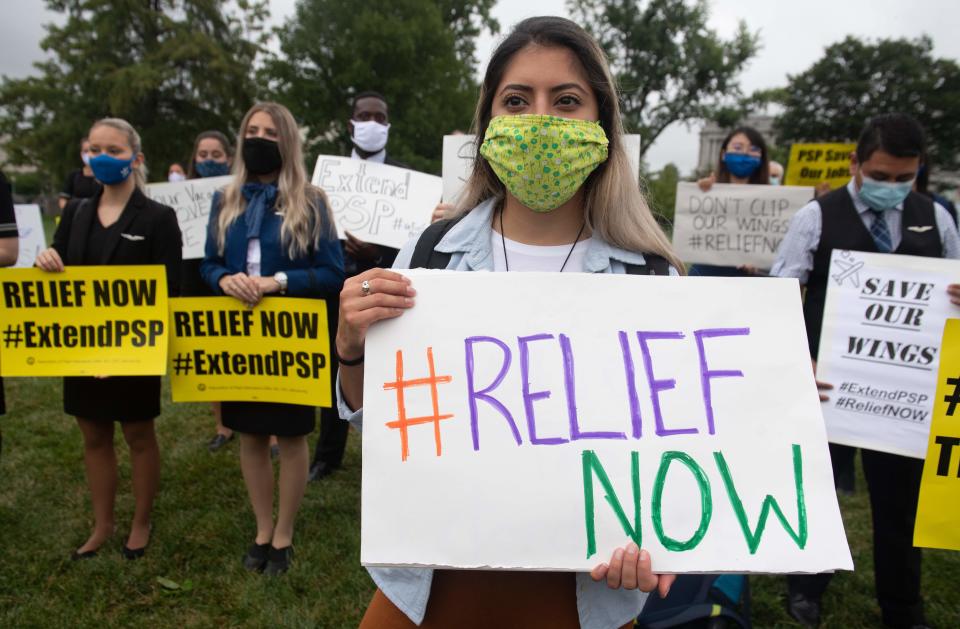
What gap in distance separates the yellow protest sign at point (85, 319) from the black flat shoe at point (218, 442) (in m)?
1.78

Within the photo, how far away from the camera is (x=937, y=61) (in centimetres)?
4750

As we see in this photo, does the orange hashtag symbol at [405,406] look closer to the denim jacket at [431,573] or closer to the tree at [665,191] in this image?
the denim jacket at [431,573]

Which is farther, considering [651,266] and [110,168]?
[110,168]

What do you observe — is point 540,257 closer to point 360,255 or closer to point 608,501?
point 608,501

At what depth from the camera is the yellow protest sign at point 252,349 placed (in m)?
2.90

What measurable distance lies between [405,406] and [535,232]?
581 millimetres

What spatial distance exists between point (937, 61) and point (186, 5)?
2087 inches

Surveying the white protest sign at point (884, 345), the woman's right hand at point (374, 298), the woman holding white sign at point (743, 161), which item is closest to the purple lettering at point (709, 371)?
the woman's right hand at point (374, 298)

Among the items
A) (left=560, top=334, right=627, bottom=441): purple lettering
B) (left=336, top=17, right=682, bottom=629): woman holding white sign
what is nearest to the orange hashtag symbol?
(left=336, top=17, right=682, bottom=629): woman holding white sign

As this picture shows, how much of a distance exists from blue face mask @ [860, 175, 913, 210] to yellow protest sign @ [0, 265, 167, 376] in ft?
10.5

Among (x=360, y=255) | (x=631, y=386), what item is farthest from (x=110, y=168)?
(x=631, y=386)

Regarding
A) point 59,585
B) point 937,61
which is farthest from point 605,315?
point 937,61

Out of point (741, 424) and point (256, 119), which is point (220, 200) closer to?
point (256, 119)

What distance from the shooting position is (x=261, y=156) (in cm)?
298
